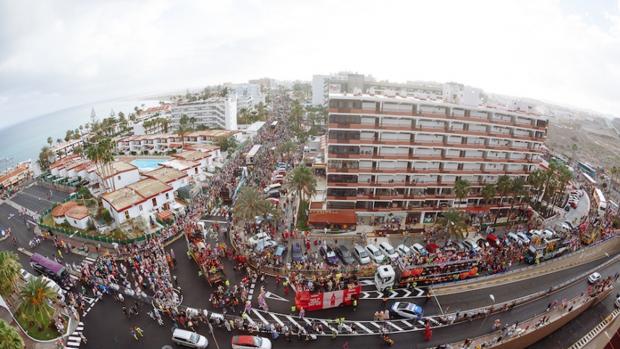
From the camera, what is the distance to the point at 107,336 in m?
29.0

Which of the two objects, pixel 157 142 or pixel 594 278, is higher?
pixel 157 142

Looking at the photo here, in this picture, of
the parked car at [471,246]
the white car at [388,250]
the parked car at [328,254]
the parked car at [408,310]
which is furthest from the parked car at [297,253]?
the parked car at [471,246]

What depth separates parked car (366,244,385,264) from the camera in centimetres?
4080

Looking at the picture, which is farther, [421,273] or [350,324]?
[421,273]

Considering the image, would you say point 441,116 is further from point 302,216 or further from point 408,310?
point 408,310

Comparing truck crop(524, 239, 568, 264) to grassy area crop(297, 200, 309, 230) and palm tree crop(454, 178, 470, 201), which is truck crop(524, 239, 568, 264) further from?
grassy area crop(297, 200, 309, 230)

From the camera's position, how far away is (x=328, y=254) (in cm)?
4150

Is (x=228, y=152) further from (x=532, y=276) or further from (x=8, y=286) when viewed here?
(x=532, y=276)

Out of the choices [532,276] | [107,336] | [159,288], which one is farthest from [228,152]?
[532,276]

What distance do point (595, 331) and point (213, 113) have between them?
130569 mm

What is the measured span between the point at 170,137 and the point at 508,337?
10270cm

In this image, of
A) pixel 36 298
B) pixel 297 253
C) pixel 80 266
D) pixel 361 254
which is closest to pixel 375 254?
pixel 361 254

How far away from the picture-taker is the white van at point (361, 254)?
133 ft

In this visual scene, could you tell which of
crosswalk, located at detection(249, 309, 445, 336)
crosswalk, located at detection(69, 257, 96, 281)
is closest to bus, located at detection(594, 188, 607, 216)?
crosswalk, located at detection(249, 309, 445, 336)
